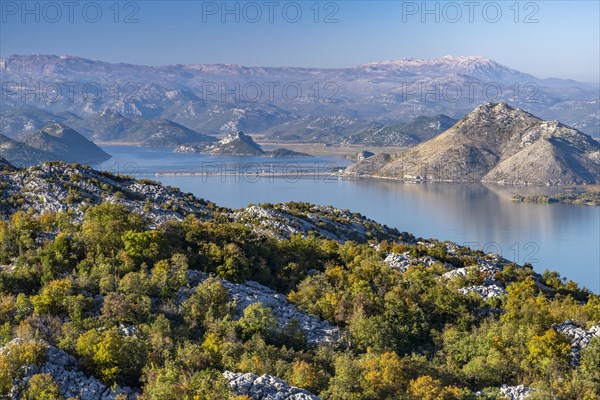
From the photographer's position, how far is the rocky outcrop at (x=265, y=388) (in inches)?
499

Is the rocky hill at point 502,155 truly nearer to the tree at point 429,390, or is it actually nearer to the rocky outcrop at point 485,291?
the rocky outcrop at point 485,291

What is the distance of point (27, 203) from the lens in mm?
33688

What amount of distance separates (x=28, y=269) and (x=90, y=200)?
1642 centimetres

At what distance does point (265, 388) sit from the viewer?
12.8 metres

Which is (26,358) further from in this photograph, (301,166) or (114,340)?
(301,166)

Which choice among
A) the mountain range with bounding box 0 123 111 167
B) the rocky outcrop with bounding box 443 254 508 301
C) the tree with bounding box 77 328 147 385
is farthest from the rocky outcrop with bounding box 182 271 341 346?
the mountain range with bounding box 0 123 111 167

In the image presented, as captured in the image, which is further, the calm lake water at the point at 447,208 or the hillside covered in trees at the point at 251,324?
the calm lake water at the point at 447,208

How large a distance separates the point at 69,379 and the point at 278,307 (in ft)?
23.1

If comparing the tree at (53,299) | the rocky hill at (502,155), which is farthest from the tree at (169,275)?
the rocky hill at (502,155)

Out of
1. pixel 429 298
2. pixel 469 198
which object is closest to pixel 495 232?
pixel 469 198

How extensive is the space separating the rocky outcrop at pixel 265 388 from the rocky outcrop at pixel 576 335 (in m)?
7.52

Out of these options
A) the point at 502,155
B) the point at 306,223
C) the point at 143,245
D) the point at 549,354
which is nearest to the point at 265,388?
the point at 549,354

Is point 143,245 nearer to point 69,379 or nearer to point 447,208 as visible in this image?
point 69,379

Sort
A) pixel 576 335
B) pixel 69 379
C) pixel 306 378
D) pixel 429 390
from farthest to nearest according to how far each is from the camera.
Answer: pixel 576 335 → pixel 306 378 → pixel 69 379 → pixel 429 390
